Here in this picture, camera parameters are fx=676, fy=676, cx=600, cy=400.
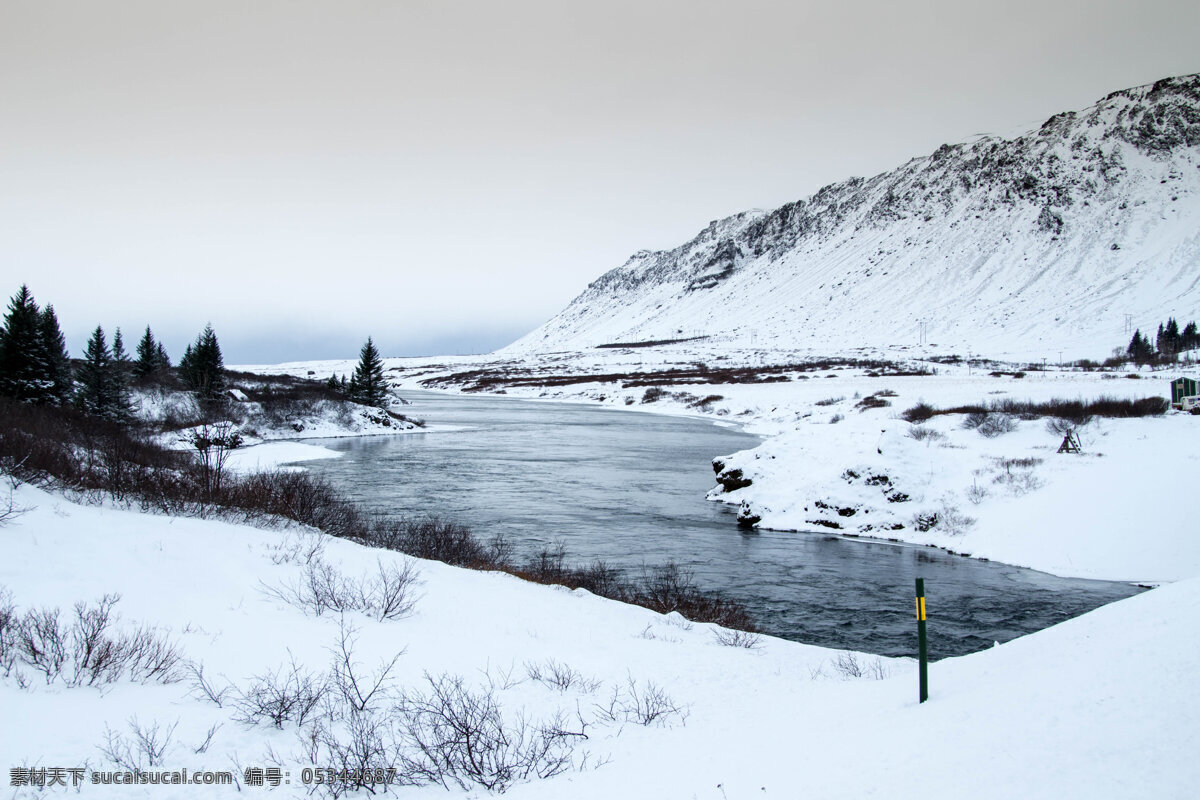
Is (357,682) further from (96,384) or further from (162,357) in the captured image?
(162,357)

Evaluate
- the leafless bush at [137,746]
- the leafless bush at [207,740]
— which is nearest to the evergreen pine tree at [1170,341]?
the leafless bush at [207,740]

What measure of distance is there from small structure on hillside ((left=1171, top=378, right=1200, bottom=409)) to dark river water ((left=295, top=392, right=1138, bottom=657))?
17.2 m

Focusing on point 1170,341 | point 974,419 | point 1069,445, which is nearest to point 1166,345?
point 1170,341

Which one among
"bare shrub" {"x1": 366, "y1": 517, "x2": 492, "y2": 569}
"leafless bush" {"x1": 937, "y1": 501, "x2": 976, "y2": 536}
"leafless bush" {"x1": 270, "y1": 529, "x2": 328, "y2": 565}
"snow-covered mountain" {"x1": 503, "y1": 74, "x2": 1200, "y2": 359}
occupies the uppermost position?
"snow-covered mountain" {"x1": 503, "y1": 74, "x2": 1200, "y2": 359}

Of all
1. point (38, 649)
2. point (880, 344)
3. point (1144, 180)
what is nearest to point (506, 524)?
point (38, 649)

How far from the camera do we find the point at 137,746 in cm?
420

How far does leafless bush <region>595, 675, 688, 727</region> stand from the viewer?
564 centimetres

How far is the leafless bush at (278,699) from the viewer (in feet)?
16.0

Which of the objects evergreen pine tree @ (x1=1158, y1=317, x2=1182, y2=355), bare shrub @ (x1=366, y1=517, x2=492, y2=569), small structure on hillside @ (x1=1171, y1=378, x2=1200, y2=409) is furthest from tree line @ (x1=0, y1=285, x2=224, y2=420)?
evergreen pine tree @ (x1=1158, y1=317, x2=1182, y2=355)

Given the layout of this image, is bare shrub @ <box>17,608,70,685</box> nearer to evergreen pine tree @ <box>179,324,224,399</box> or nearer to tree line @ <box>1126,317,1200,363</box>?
evergreen pine tree @ <box>179,324,224,399</box>

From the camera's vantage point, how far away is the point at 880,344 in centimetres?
11325

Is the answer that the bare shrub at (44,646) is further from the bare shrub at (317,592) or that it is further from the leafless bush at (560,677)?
the leafless bush at (560,677)

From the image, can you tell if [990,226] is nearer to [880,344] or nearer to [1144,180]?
[1144,180]

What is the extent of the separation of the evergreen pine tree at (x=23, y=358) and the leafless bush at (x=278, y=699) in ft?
93.1
